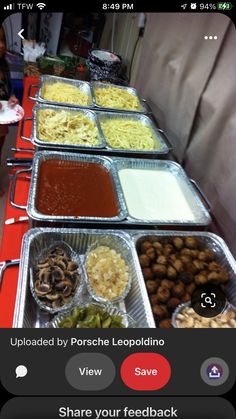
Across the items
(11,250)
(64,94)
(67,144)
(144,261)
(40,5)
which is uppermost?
(40,5)

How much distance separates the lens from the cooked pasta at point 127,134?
177cm

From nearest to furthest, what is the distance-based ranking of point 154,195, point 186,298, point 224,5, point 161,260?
point 224,5
point 186,298
point 161,260
point 154,195

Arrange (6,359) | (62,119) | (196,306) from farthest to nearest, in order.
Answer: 1. (62,119)
2. (196,306)
3. (6,359)

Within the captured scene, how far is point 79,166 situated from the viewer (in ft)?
5.07

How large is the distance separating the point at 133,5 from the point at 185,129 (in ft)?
3.56

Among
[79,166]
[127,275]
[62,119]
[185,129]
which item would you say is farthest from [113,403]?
[62,119]

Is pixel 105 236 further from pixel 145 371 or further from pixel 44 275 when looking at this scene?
pixel 145 371

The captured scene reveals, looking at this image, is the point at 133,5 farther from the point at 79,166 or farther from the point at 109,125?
the point at 109,125

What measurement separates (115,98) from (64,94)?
1.13ft

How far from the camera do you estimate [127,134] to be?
1.85 m

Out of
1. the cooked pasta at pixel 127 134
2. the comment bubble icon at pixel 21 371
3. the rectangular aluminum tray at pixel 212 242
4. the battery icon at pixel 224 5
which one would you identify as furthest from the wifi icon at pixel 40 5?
the cooked pasta at pixel 127 134

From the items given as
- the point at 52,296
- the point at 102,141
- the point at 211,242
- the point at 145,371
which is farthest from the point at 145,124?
the point at 145,371

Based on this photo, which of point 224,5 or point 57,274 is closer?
point 224,5

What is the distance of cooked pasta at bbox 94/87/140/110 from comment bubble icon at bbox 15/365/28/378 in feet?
5.95
